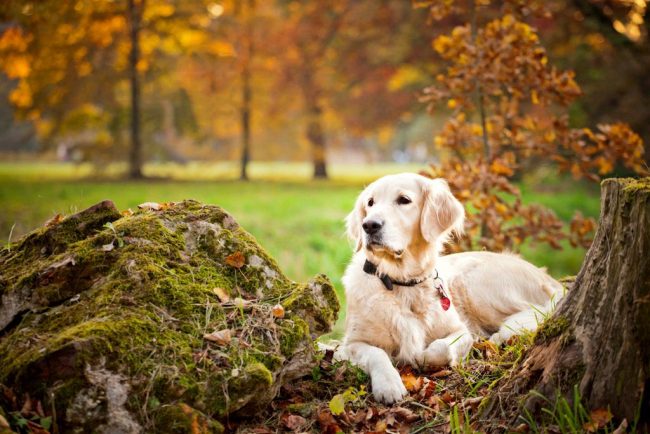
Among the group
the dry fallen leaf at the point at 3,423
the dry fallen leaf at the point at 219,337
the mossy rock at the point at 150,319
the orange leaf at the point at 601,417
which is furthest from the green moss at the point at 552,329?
the dry fallen leaf at the point at 3,423

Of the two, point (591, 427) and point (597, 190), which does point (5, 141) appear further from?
point (591, 427)

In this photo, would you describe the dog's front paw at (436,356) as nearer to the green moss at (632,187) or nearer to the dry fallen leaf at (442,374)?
the dry fallen leaf at (442,374)

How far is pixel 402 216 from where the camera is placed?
150 inches

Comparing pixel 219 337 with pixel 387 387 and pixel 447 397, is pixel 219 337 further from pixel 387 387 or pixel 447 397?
pixel 447 397

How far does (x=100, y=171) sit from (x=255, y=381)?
18948 mm

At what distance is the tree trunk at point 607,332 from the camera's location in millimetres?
2230

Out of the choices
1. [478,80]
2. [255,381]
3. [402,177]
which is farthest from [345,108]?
[255,381]

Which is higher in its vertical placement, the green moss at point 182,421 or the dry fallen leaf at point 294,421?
the green moss at point 182,421

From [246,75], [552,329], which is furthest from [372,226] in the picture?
[246,75]

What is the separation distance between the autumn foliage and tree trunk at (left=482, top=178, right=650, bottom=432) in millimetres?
3367

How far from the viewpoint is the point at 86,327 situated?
2520mm

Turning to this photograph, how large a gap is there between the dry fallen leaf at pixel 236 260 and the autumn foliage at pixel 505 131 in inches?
124

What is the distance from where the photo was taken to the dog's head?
11.9 ft

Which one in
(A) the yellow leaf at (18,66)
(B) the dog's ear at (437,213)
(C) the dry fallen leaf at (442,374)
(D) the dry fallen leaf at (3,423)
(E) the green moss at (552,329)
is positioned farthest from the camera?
(A) the yellow leaf at (18,66)
